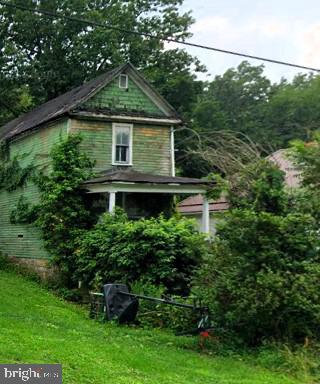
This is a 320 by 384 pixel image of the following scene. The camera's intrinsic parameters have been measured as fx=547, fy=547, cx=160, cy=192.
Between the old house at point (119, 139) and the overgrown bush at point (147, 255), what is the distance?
11.4 ft

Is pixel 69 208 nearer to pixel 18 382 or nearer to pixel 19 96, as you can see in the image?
pixel 18 382

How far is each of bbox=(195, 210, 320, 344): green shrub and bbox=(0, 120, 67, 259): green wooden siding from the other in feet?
32.5

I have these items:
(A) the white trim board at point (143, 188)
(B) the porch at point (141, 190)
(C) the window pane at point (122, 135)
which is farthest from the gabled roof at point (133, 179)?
(C) the window pane at point (122, 135)

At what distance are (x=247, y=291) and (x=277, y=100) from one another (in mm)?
44481

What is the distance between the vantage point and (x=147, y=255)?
42.2 feet

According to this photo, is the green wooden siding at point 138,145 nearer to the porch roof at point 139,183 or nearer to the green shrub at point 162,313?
the porch roof at point 139,183

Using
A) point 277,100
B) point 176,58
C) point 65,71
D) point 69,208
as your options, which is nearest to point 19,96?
point 65,71

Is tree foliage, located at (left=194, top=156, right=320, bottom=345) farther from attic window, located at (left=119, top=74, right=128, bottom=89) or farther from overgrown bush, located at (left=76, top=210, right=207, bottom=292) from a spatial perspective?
attic window, located at (left=119, top=74, right=128, bottom=89)

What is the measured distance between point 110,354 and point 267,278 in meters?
2.62

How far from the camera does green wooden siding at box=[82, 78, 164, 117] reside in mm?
18519

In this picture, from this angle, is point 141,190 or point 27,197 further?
point 27,197

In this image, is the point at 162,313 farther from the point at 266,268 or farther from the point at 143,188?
the point at 143,188

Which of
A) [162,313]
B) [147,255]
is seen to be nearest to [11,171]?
Answer: [147,255]

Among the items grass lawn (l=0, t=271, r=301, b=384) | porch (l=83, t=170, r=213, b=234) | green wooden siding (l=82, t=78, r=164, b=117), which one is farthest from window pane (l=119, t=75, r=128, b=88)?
grass lawn (l=0, t=271, r=301, b=384)
